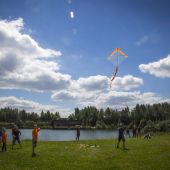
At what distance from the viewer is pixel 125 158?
2427cm

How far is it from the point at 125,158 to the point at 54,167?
675 cm

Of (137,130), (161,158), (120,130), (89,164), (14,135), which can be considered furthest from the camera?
(137,130)

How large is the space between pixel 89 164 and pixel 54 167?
2.76 meters

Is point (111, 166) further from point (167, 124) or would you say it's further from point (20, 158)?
point (167, 124)

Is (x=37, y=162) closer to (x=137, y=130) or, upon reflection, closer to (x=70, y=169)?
(x=70, y=169)

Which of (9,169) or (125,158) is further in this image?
(125,158)

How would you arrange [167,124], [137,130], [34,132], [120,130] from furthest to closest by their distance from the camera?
1. [167,124]
2. [137,130]
3. [120,130]
4. [34,132]

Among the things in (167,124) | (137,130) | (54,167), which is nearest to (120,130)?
(54,167)

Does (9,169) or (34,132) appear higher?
(34,132)

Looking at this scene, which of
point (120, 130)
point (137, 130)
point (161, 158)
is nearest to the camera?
point (161, 158)

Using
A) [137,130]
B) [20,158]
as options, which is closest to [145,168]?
[20,158]

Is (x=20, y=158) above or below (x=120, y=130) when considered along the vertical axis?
below

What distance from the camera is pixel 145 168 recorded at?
19969 mm

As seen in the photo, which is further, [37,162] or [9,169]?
[37,162]
